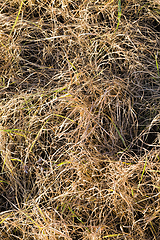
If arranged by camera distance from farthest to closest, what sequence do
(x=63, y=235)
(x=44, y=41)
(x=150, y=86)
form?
1. (x=44, y=41)
2. (x=150, y=86)
3. (x=63, y=235)

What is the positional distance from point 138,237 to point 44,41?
1.12 m

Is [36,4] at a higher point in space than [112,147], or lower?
higher

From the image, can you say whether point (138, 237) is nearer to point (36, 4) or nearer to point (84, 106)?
point (84, 106)

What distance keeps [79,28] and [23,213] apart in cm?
101

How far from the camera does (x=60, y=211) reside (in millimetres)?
Result: 1188

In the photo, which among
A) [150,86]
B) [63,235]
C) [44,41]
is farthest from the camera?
[44,41]

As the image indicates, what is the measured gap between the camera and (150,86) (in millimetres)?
1364

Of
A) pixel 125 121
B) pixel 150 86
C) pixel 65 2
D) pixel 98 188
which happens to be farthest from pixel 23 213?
pixel 65 2

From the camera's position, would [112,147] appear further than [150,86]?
No

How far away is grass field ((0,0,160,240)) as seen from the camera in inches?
45.6

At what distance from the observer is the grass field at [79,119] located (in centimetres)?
116

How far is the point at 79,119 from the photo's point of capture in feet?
4.21

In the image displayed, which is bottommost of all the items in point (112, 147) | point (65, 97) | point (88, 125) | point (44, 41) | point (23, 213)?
point (23, 213)

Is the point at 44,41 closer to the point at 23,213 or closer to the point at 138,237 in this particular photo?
the point at 23,213
